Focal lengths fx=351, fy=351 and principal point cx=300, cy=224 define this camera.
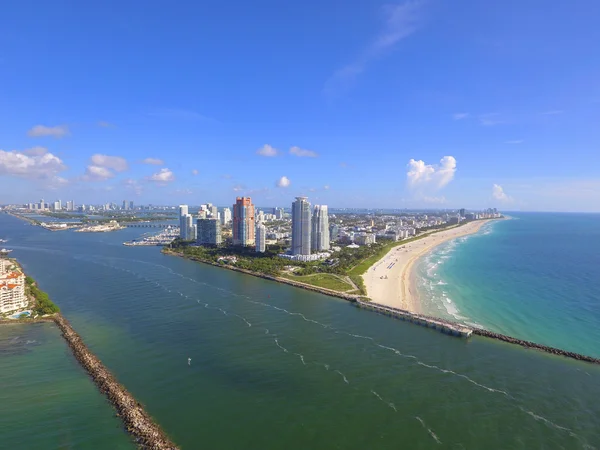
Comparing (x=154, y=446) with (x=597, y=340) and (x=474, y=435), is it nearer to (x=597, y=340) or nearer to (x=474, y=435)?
(x=474, y=435)

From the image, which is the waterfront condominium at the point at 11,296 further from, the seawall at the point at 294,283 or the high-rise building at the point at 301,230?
the high-rise building at the point at 301,230

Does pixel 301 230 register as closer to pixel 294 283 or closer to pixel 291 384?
pixel 294 283

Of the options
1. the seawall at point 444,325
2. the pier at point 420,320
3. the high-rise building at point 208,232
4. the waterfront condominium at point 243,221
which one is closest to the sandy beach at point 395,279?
the pier at point 420,320

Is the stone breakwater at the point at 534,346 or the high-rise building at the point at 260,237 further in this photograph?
the high-rise building at the point at 260,237

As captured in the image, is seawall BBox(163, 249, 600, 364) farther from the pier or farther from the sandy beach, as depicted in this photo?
the sandy beach

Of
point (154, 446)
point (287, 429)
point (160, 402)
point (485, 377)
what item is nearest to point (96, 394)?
point (160, 402)
